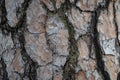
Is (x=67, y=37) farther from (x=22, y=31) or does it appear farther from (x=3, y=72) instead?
(x=3, y=72)

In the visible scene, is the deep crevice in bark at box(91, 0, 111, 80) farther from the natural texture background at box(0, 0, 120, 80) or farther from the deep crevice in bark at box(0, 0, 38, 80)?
the deep crevice in bark at box(0, 0, 38, 80)

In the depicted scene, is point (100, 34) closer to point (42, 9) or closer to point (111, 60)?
point (111, 60)

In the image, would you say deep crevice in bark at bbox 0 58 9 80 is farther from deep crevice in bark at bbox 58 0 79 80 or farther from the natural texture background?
deep crevice in bark at bbox 58 0 79 80

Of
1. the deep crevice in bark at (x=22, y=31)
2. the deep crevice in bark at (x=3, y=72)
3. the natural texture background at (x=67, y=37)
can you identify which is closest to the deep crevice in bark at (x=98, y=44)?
the natural texture background at (x=67, y=37)

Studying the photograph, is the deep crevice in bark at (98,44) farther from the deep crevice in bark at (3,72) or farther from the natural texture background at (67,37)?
the deep crevice in bark at (3,72)

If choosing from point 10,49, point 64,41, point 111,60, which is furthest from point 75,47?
point 10,49

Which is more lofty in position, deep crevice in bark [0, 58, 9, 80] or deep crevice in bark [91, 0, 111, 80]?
deep crevice in bark [91, 0, 111, 80]

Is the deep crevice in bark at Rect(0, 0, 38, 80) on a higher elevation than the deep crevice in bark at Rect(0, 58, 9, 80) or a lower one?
higher

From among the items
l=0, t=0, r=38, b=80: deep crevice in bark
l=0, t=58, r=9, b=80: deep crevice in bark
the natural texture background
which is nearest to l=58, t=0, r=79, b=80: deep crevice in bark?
the natural texture background

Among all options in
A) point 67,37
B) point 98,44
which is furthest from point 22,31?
point 98,44
